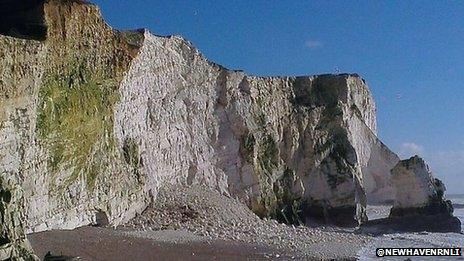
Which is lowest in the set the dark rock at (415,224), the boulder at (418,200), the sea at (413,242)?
the sea at (413,242)

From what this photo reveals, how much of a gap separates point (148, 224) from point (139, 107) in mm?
5065

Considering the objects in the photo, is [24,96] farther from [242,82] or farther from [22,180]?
[242,82]

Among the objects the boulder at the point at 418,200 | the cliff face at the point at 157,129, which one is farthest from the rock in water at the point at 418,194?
the cliff face at the point at 157,129

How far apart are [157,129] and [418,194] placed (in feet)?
45.5

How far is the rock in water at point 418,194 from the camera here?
99.3ft

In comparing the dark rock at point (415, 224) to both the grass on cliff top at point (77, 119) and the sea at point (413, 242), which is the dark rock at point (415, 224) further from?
the grass on cliff top at point (77, 119)

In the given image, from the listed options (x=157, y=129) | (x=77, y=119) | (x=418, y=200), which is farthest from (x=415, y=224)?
(x=77, y=119)

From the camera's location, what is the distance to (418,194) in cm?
3064

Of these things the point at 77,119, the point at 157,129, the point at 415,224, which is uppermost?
the point at 157,129

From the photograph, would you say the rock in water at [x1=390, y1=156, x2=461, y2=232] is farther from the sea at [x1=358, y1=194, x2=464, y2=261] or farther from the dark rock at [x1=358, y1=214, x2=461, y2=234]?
the sea at [x1=358, y1=194, x2=464, y2=261]

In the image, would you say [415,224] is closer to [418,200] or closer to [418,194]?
[418,200]

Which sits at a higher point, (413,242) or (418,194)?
(418,194)

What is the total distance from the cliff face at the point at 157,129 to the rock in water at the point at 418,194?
2039mm

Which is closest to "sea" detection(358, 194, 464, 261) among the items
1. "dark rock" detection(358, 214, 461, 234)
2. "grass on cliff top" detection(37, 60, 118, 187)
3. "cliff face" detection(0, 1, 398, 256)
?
"dark rock" detection(358, 214, 461, 234)
